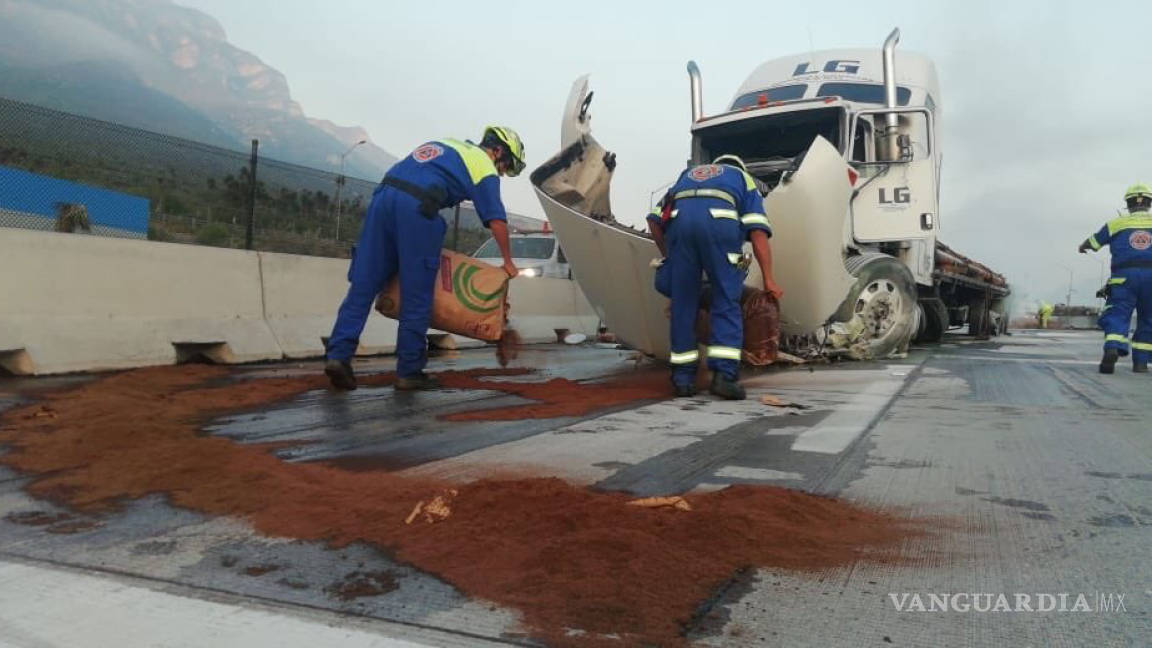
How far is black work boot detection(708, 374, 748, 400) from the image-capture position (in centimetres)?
461

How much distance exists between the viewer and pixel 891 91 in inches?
293

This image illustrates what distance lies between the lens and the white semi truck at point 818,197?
577 cm

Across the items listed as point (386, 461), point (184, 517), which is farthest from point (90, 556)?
point (386, 461)

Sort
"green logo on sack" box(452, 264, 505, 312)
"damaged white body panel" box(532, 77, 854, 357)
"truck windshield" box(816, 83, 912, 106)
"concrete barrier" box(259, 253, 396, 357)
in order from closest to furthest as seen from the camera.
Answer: "green logo on sack" box(452, 264, 505, 312) < "damaged white body panel" box(532, 77, 854, 357) < "concrete barrier" box(259, 253, 396, 357) < "truck windshield" box(816, 83, 912, 106)

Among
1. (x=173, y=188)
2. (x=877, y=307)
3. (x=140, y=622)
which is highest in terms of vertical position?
(x=173, y=188)

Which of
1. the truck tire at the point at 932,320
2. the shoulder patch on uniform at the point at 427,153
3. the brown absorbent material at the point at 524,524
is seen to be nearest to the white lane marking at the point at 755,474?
the brown absorbent material at the point at 524,524

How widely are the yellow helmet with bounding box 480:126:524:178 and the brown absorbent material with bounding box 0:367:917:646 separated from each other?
10.1 ft

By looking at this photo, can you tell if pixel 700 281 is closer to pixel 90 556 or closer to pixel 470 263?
pixel 470 263

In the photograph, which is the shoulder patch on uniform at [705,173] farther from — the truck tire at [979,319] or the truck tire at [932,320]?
the truck tire at [979,319]

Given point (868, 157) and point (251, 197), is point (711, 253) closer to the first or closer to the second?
point (868, 157)

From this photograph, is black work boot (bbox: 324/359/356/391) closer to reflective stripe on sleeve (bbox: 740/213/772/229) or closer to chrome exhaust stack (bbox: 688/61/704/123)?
reflective stripe on sleeve (bbox: 740/213/772/229)

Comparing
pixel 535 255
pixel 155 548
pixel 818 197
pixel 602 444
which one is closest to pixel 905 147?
pixel 818 197

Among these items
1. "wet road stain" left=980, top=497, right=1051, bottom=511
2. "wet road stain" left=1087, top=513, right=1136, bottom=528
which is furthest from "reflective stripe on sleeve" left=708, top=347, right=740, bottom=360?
"wet road stain" left=1087, top=513, right=1136, bottom=528

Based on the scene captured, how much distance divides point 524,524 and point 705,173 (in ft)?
11.6
